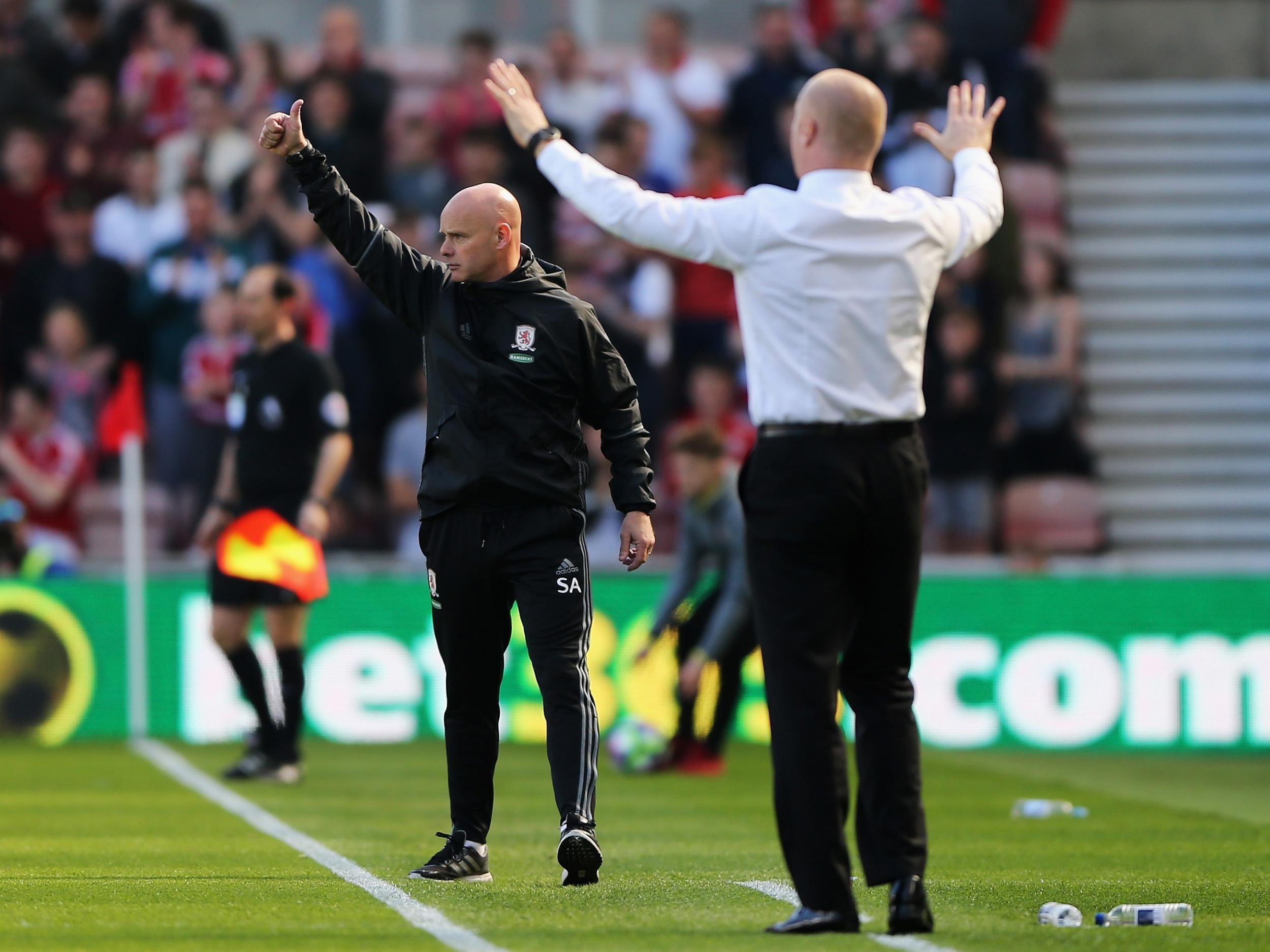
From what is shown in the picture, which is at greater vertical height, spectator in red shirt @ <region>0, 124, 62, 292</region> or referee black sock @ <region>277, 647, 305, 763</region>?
spectator in red shirt @ <region>0, 124, 62, 292</region>

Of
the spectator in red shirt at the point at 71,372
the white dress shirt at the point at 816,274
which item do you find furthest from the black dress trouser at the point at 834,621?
the spectator in red shirt at the point at 71,372

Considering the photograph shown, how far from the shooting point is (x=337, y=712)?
14.6 metres

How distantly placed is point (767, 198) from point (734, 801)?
5550 mm

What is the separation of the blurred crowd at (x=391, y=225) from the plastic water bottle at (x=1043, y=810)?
214 inches

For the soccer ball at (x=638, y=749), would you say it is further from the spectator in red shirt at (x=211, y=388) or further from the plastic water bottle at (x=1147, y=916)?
the plastic water bottle at (x=1147, y=916)

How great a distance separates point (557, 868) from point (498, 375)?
5.86 ft

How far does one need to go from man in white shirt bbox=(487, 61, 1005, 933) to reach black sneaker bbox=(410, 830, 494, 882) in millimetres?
1632

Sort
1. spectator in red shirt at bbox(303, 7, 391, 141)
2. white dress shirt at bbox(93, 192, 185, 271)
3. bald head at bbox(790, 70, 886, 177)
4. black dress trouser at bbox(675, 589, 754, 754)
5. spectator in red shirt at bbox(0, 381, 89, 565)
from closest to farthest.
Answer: bald head at bbox(790, 70, 886, 177) → black dress trouser at bbox(675, 589, 754, 754) → spectator in red shirt at bbox(0, 381, 89, 565) → white dress shirt at bbox(93, 192, 185, 271) → spectator in red shirt at bbox(303, 7, 391, 141)

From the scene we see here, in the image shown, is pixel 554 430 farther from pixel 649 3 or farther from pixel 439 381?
pixel 649 3

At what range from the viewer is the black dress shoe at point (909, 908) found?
5.76m

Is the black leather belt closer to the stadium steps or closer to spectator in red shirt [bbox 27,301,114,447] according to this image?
spectator in red shirt [bbox 27,301,114,447]

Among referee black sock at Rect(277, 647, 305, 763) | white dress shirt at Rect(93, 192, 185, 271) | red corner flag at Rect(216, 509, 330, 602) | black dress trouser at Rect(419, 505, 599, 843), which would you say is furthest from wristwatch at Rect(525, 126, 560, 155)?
white dress shirt at Rect(93, 192, 185, 271)

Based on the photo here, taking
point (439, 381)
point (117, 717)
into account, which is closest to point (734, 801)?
point (439, 381)

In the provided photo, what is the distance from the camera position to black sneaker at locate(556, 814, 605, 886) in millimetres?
6844
